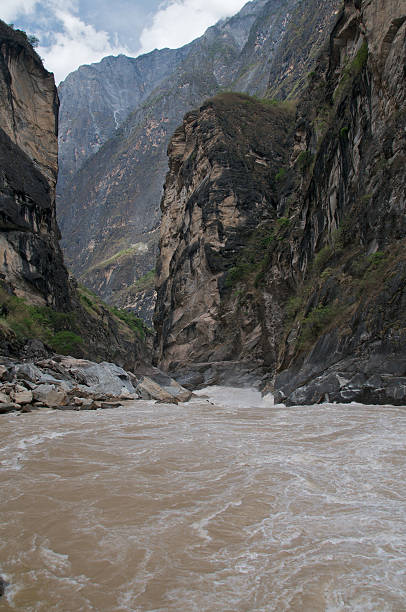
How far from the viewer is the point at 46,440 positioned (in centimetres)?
772

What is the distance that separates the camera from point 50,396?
13414 millimetres

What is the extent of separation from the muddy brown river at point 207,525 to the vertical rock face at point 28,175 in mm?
22385

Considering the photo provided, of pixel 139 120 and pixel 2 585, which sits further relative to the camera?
pixel 139 120

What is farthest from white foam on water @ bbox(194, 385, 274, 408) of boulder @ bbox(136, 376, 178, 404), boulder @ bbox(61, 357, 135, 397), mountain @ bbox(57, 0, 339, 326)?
mountain @ bbox(57, 0, 339, 326)

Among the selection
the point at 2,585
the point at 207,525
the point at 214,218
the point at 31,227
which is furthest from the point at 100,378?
the point at 214,218

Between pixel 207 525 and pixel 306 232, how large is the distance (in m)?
22.7

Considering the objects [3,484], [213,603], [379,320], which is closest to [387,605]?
[213,603]

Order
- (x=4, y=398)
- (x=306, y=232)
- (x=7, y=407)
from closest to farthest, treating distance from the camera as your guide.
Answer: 1. (x=7, y=407)
2. (x=4, y=398)
3. (x=306, y=232)

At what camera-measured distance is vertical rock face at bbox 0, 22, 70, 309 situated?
1070 inches

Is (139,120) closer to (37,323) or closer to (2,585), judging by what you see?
(37,323)

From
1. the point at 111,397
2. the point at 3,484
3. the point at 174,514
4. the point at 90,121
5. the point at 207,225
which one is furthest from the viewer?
the point at 90,121

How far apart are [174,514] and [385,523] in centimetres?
198

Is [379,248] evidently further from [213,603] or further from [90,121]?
[90,121]

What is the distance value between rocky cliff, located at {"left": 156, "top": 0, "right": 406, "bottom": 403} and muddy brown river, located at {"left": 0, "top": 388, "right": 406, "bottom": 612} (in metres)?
5.62
